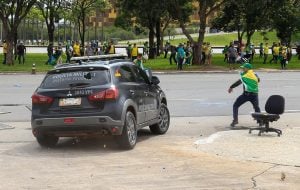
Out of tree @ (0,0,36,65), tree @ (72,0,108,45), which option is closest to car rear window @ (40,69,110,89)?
tree @ (0,0,36,65)

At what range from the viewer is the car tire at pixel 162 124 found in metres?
12.6

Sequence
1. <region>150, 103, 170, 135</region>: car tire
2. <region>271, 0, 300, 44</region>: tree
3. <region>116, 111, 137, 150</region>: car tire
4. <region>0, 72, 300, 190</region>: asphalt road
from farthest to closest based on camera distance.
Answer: <region>271, 0, 300, 44</region>: tree
<region>150, 103, 170, 135</region>: car tire
<region>116, 111, 137, 150</region>: car tire
<region>0, 72, 300, 190</region>: asphalt road

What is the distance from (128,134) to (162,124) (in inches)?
92.3

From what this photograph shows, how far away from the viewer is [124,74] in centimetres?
1111

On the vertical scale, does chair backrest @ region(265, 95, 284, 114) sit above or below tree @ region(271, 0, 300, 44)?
below

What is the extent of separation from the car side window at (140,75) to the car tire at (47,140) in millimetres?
1939

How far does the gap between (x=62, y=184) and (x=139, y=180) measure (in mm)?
1007

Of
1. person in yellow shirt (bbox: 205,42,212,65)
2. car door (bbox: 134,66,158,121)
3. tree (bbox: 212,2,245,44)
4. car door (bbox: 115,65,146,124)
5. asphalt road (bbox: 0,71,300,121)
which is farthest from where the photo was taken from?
tree (bbox: 212,2,245,44)

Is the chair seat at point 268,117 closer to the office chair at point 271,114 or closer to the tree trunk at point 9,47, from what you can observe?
the office chair at point 271,114

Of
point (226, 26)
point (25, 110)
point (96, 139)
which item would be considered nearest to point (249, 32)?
point (226, 26)

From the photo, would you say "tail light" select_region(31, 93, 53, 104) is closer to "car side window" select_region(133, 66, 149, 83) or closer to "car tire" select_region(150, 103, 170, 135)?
"car side window" select_region(133, 66, 149, 83)

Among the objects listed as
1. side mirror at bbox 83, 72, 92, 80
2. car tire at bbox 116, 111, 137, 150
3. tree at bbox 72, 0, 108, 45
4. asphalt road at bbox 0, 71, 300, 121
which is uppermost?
tree at bbox 72, 0, 108, 45

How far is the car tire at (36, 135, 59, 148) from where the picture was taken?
10852mm

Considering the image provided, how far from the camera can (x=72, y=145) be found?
36.9ft
